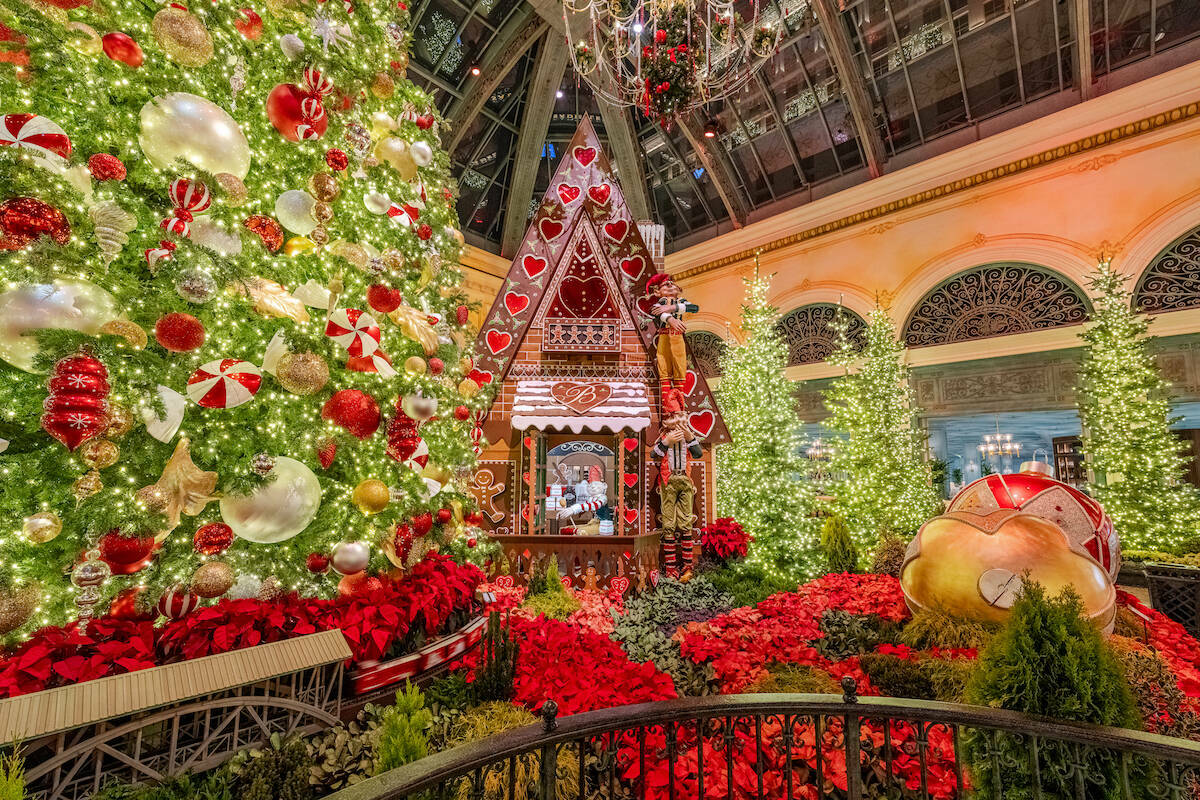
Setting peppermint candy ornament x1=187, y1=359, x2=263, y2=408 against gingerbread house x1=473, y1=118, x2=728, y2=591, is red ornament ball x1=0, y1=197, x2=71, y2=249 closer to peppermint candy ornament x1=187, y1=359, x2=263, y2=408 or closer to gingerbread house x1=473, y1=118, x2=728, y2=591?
peppermint candy ornament x1=187, y1=359, x2=263, y2=408

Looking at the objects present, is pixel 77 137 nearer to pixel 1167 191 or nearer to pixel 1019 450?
pixel 1167 191

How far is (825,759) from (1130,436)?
391 inches

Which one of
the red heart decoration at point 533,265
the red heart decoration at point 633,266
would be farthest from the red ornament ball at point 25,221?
the red heart decoration at point 633,266

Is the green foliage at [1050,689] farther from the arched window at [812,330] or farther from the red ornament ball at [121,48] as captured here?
the arched window at [812,330]

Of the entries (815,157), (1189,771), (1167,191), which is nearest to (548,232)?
(1189,771)

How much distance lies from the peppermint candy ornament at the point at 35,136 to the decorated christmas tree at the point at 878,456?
10.9m

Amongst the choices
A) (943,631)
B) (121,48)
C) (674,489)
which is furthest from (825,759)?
(121,48)

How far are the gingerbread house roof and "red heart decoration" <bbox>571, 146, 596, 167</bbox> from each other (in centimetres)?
8

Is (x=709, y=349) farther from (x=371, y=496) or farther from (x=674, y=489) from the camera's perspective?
(x=371, y=496)

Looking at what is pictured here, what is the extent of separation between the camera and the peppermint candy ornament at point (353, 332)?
3018 mm

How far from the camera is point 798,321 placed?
14.7m

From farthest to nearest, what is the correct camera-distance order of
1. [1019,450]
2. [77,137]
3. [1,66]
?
[1019,450]
[77,137]
[1,66]

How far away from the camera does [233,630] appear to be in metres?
2.46

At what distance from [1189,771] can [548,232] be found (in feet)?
28.2
